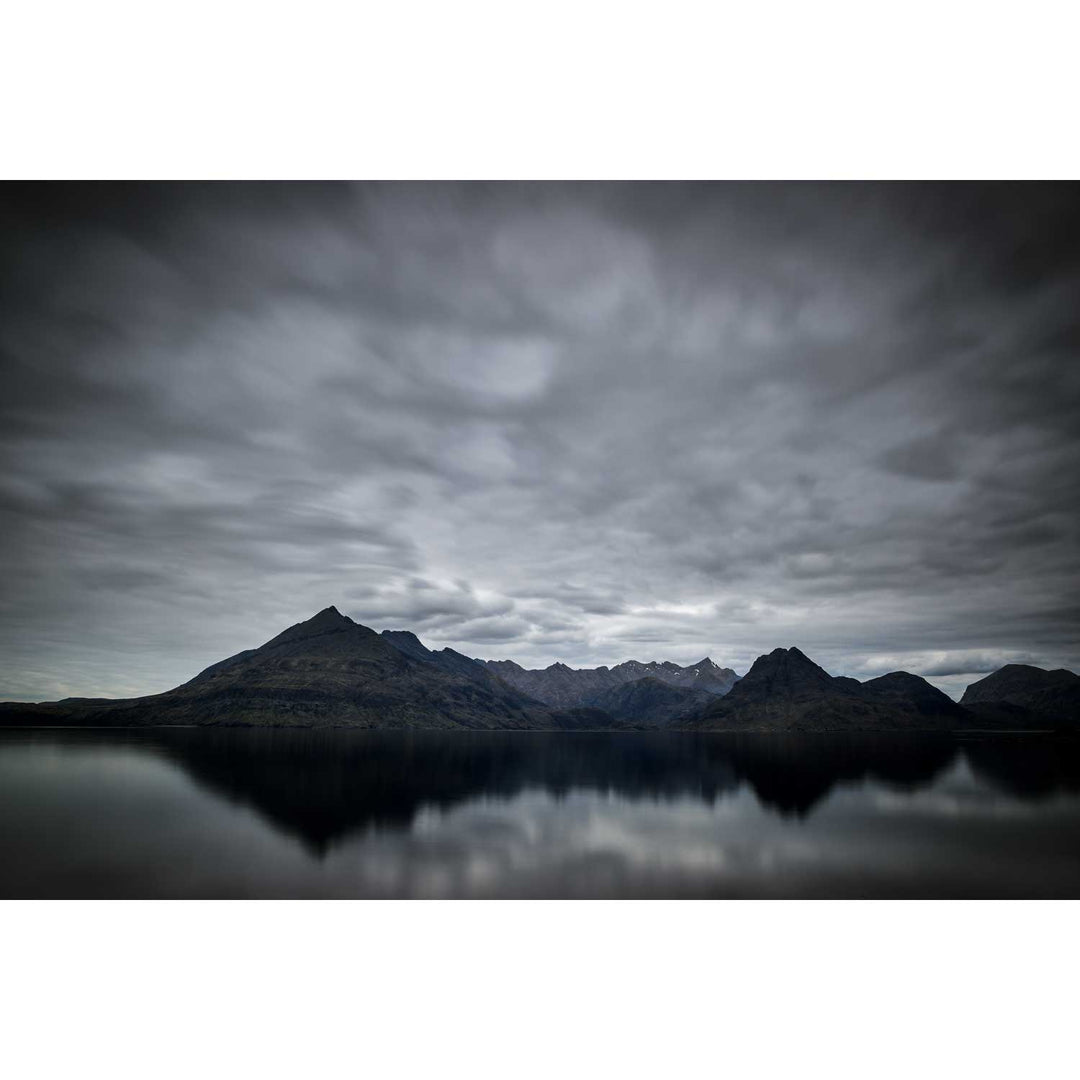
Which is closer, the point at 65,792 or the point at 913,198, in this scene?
the point at 913,198

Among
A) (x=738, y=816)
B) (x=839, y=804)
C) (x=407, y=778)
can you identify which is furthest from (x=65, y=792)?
(x=839, y=804)

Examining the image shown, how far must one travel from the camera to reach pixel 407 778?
192 ft

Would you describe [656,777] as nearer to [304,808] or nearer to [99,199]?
[304,808]

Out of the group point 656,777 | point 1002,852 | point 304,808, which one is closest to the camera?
point 1002,852

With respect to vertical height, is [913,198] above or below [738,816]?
above

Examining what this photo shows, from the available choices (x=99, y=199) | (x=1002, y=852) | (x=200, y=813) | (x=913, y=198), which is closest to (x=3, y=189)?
(x=99, y=199)

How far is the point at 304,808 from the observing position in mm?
36031

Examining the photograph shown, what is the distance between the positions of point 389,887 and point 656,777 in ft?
172

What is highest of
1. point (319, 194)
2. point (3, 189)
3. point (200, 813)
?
point (319, 194)

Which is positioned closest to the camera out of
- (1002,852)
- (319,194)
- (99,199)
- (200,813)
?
(99,199)

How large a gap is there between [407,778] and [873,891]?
48.0 metres

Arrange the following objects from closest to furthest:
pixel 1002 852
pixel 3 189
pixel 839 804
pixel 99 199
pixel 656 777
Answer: pixel 3 189
pixel 99 199
pixel 1002 852
pixel 839 804
pixel 656 777

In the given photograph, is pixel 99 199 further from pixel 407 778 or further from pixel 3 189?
pixel 407 778

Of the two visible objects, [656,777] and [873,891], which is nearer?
[873,891]
